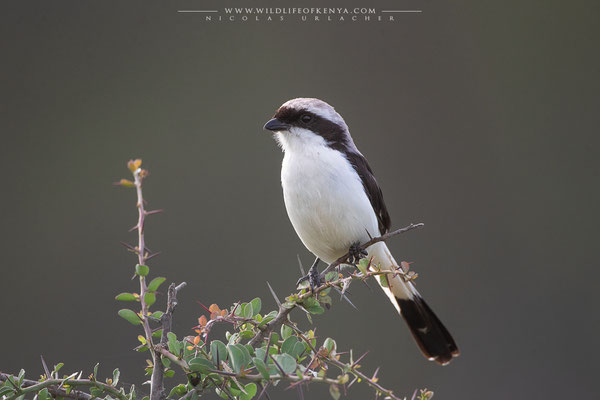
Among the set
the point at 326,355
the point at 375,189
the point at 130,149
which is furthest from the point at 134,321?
the point at 130,149

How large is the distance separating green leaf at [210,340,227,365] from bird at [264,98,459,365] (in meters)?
1.20

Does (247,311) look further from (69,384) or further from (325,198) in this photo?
(325,198)

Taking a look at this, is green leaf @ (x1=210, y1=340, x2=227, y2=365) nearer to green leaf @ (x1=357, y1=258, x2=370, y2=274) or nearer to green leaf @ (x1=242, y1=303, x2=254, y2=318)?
green leaf @ (x1=242, y1=303, x2=254, y2=318)

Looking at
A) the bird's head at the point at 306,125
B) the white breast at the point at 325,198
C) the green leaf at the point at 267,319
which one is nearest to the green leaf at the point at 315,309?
the green leaf at the point at 267,319

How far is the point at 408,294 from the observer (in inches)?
127

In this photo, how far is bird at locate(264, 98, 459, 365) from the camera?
2.78 meters

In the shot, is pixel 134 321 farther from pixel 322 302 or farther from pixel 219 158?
pixel 219 158

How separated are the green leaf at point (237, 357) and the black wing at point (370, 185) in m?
1.53

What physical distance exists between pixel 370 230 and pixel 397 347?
103 inches

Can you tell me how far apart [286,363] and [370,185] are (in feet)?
5.67

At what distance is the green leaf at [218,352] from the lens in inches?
58.6

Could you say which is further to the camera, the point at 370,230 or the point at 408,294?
the point at 408,294

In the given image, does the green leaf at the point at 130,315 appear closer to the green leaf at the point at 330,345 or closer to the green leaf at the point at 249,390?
the green leaf at the point at 249,390

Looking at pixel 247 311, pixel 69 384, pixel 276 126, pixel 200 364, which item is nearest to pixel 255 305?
pixel 247 311
